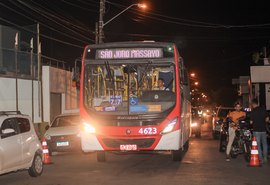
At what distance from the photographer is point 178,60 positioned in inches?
558

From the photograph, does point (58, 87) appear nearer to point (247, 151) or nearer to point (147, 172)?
point (247, 151)

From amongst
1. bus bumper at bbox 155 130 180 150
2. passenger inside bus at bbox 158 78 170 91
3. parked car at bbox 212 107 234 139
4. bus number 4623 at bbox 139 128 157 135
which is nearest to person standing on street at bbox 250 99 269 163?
bus bumper at bbox 155 130 180 150

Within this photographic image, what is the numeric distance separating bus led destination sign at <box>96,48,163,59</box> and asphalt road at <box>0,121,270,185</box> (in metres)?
3.01

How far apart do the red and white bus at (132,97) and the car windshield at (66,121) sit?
5399 mm

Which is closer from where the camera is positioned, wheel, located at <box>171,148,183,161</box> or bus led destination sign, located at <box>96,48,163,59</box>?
bus led destination sign, located at <box>96,48,163,59</box>

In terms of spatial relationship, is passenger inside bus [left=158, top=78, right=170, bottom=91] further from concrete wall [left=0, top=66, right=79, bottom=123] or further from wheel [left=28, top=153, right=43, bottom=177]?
concrete wall [left=0, top=66, right=79, bottom=123]

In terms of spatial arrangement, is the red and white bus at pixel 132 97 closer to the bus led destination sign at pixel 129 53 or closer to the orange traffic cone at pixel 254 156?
the bus led destination sign at pixel 129 53

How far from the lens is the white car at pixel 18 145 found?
11141mm

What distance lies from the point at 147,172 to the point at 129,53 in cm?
333

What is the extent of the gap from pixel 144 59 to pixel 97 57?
4.25ft

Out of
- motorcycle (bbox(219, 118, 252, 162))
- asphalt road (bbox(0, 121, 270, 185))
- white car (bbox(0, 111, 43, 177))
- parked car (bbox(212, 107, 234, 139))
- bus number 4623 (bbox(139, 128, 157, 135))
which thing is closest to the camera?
white car (bbox(0, 111, 43, 177))

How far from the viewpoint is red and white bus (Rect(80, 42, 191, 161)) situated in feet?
44.8

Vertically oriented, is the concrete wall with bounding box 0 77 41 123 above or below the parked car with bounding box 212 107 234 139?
above

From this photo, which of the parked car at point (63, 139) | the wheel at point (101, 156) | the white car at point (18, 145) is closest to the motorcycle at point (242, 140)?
the wheel at point (101, 156)
